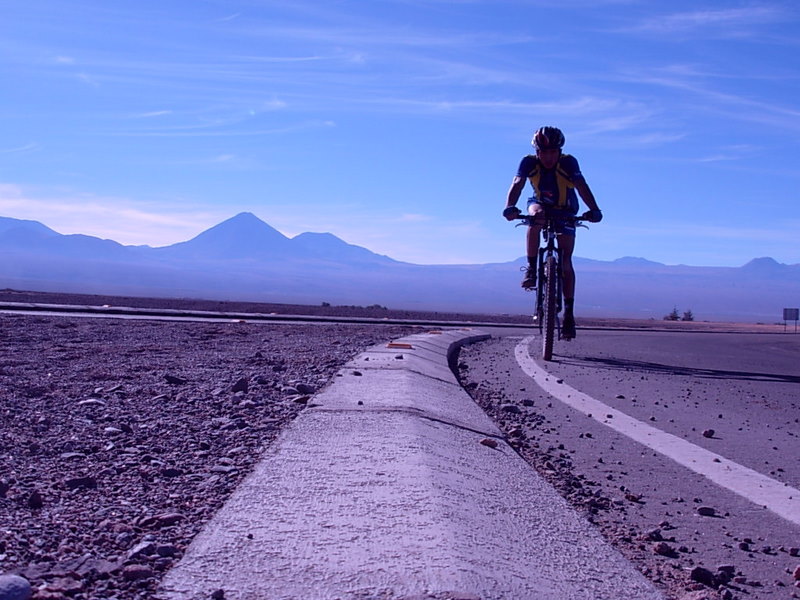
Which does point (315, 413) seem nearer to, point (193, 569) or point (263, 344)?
point (193, 569)

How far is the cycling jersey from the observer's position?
1120 cm

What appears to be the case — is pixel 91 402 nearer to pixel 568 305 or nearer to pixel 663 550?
pixel 663 550

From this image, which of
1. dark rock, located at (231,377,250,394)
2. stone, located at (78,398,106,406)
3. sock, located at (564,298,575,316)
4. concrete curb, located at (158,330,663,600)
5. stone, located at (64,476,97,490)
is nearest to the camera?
concrete curb, located at (158,330,663,600)

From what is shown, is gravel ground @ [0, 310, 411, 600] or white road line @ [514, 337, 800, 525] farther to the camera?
white road line @ [514, 337, 800, 525]

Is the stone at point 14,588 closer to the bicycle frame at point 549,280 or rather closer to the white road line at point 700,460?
the white road line at point 700,460

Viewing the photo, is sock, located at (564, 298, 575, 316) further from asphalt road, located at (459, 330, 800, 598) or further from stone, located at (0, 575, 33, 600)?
stone, located at (0, 575, 33, 600)

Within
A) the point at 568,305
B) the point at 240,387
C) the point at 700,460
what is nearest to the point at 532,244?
the point at 568,305

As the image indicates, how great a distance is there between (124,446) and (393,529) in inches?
79.9

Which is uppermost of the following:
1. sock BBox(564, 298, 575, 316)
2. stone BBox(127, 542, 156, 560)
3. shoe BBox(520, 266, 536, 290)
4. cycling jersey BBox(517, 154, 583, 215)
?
cycling jersey BBox(517, 154, 583, 215)

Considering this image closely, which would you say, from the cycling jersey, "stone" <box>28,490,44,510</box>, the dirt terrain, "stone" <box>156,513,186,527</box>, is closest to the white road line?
the dirt terrain

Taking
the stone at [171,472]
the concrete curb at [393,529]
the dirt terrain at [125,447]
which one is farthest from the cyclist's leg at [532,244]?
the stone at [171,472]

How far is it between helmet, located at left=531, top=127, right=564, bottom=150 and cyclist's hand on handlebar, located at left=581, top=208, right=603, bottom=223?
0.87 metres

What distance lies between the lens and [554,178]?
11.2 metres

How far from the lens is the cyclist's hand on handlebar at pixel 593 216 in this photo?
1120 centimetres
